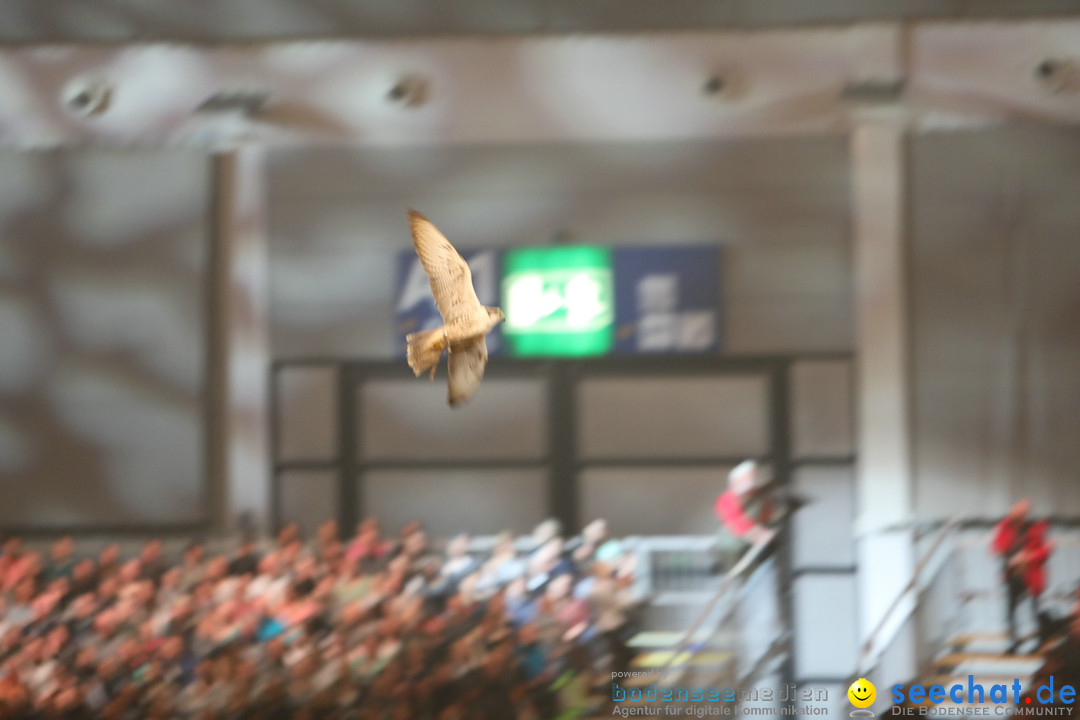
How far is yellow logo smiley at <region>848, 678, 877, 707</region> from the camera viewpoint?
5.56 metres

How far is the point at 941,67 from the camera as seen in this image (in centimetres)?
718

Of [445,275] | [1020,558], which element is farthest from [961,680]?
[445,275]

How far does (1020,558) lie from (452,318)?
398cm

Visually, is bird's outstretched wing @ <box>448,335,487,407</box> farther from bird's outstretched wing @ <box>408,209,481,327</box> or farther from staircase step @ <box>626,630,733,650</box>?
staircase step @ <box>626,630,733,650</box>

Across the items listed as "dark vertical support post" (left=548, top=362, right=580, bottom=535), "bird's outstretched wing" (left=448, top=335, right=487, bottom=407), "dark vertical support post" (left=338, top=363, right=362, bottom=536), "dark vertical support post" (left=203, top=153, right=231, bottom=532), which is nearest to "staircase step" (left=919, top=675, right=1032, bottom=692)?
"dark vertical support post" (left=548, top=362, right=580, bottom=535)

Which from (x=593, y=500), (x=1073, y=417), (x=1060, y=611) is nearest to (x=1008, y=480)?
(x=1073, y=417)

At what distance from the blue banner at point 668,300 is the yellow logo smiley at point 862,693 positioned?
2.52 meters

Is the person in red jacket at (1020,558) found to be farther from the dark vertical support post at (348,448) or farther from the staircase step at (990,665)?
the dark vertical support post at (348,448)

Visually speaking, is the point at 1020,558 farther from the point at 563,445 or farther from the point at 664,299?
the point at 563,445

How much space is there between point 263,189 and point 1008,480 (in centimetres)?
564

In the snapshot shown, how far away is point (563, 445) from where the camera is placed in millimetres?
7359

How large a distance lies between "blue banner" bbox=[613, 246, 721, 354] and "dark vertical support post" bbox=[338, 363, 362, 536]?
1.96 m

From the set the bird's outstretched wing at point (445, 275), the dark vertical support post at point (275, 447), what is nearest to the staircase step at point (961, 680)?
the bird's outstretched wing at point (445, 275)

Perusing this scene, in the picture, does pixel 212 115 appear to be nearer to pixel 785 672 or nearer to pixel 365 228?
pixel 365 228
